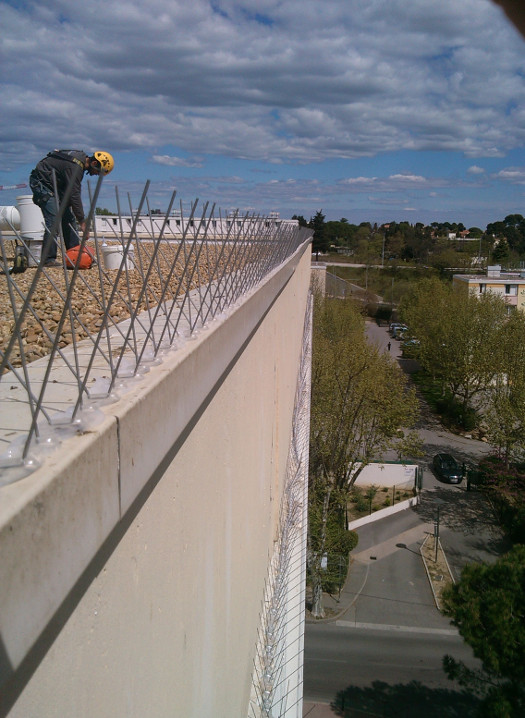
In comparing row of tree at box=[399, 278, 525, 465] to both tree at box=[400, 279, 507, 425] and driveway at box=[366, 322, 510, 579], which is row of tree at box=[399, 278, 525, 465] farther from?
driveway at box=[366, 322, 510, 579]

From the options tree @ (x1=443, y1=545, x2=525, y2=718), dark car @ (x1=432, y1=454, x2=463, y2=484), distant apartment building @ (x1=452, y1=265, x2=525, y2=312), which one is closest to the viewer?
tree @ (x1=443, y1=545, x2=525, y2=718)

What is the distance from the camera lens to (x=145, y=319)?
9.15 ft

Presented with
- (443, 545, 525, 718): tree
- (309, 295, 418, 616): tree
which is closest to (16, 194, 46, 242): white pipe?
(443, 545, 525, 718): tree

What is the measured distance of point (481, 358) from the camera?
27875 mm

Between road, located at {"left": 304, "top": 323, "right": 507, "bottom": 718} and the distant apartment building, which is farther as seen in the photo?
the distant apartment building

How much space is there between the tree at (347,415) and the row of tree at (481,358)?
3.64 meters

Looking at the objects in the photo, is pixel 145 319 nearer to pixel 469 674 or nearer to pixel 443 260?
pixel 469 674

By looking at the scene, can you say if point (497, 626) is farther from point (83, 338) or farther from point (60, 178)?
point (83, 338)

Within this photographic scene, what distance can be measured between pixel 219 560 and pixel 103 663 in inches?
59.9

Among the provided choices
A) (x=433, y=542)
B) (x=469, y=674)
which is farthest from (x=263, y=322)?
(x=433, y=542)

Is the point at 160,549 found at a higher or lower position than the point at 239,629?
higher

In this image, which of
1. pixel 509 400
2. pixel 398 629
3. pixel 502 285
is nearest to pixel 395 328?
pixel 502 285

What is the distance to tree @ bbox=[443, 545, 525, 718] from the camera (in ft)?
35.4

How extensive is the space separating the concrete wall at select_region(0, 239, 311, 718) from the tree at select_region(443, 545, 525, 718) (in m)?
9.04
